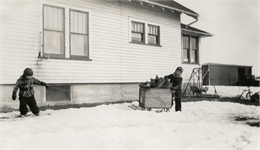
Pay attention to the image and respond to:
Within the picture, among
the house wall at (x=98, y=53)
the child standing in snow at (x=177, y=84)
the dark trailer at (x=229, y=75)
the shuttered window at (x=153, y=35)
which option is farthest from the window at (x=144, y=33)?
the dark trailer at (x=229, y=75)

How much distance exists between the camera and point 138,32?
433 inches

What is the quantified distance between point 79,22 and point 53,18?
1.05m

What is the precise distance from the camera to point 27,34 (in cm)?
755

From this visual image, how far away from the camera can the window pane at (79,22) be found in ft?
28.3

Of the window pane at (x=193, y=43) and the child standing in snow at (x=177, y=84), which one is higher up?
the window pane at (x=193, y=43)

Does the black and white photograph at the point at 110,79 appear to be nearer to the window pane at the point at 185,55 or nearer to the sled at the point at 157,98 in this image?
the sled at the point at 157,98

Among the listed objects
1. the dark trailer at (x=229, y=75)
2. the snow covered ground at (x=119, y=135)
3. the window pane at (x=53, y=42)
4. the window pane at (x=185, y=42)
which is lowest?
the snow covered ground at (x=119, y=135)

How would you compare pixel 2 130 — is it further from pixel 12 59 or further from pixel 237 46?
pixel 237 46

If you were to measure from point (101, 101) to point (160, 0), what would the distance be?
19.2 feet

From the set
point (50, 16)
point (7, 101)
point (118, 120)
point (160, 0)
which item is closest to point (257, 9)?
point (118, 120)

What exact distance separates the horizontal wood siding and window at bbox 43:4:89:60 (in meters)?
0.25

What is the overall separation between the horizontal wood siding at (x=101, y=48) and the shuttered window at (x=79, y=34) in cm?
26

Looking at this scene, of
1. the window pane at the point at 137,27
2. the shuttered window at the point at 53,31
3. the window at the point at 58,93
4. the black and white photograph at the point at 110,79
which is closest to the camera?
the black and white photograph at the point at 110,79

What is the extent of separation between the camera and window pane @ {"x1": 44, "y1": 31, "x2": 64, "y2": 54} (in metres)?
7.98
